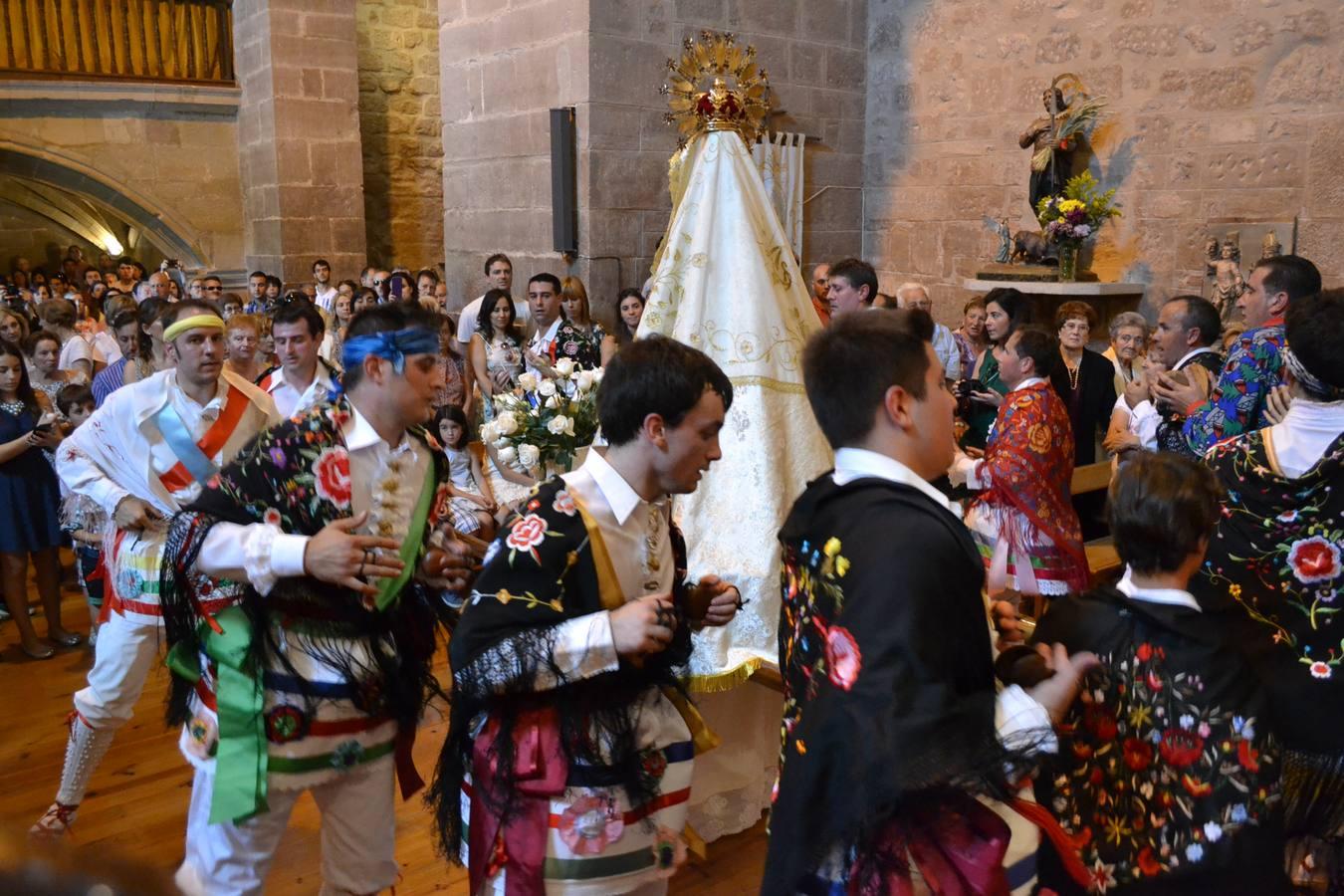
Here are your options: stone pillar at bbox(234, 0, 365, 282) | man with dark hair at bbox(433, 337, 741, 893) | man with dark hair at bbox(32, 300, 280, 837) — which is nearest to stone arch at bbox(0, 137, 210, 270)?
stone pillar at bbox(234, 0, 365, 282)

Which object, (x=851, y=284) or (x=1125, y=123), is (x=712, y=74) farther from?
(x=851, y=284)

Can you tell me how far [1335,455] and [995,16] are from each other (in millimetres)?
6055

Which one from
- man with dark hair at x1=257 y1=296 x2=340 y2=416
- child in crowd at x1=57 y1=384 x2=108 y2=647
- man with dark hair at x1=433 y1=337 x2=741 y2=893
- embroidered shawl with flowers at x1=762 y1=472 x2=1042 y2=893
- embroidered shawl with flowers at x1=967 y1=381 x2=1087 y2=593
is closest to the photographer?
embroidered shawl with flowers at x1=762 y1=472 x2=1042 y2=893

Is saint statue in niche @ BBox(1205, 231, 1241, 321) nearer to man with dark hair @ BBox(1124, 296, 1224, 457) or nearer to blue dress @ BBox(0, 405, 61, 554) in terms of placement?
man with dark hair @ BBox(1124, 296, 1224, 457)

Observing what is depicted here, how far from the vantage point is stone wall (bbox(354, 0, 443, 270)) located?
12.8 metres

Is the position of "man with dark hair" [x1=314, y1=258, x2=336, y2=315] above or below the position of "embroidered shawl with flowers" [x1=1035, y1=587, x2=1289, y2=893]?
above

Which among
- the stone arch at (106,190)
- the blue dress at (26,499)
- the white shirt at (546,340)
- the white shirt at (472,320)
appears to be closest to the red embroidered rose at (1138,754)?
the white shirt at (546,340)

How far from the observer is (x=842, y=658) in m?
1.45

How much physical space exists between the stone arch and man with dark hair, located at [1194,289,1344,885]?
12522mm

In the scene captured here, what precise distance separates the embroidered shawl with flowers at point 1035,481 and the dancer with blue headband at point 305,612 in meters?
2.07

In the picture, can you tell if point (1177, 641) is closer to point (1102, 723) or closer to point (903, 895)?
point (1102, 723)

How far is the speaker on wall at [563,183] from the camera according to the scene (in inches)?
272

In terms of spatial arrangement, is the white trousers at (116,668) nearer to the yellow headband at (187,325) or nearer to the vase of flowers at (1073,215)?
the yellow headband at (187,325)

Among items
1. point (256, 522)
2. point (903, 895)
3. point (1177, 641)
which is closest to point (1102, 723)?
point (1177, 641)
